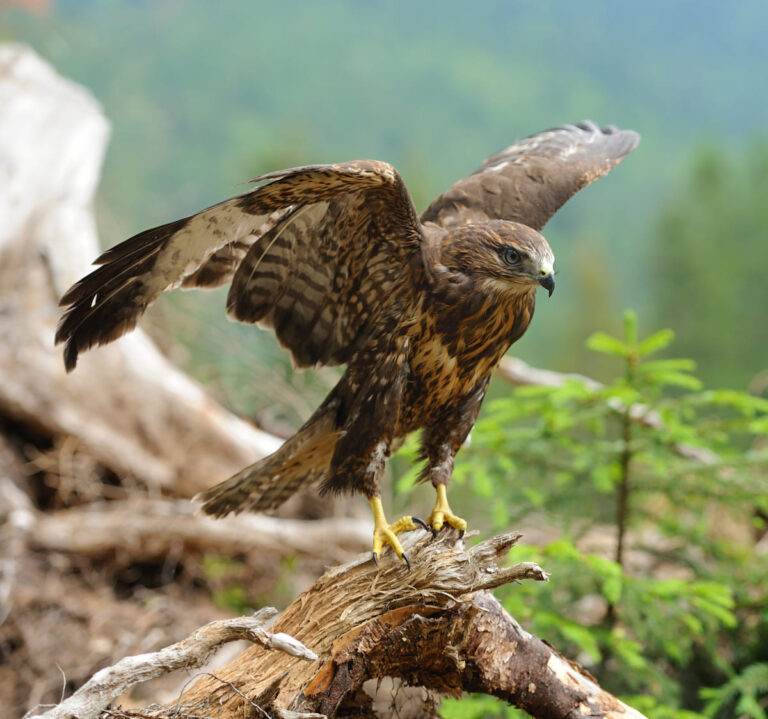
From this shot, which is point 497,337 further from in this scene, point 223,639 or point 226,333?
point 226,333

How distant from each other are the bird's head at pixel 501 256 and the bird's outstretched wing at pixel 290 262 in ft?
0.54

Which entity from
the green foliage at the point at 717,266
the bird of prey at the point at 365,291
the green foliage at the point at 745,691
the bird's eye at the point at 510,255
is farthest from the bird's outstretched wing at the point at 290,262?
the green foliage at the point at 717,266

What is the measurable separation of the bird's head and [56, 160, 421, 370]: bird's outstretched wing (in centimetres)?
16

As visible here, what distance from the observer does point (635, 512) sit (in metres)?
3.74

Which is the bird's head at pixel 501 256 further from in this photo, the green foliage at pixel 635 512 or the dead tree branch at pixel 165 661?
the dead tree branch at pixel 165 661

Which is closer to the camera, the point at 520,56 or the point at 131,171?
the point at 131,171

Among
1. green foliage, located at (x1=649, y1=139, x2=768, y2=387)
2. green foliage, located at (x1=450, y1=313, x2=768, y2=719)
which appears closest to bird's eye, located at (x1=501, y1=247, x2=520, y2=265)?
green foliage, located at (x1=450, y1=313, x2=768, y2=719)

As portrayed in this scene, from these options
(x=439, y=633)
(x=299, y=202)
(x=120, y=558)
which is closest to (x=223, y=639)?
(x=439, y=633)

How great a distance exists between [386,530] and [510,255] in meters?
0.99

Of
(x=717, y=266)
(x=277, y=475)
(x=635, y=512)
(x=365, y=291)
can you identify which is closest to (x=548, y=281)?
(x=365, y=291)

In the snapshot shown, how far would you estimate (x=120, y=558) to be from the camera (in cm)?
516

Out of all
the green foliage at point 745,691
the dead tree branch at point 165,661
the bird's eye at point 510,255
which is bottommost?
the dead tree branch at point 165,661

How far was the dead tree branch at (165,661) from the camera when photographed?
1.94 meters

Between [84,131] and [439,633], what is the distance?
521 cm
